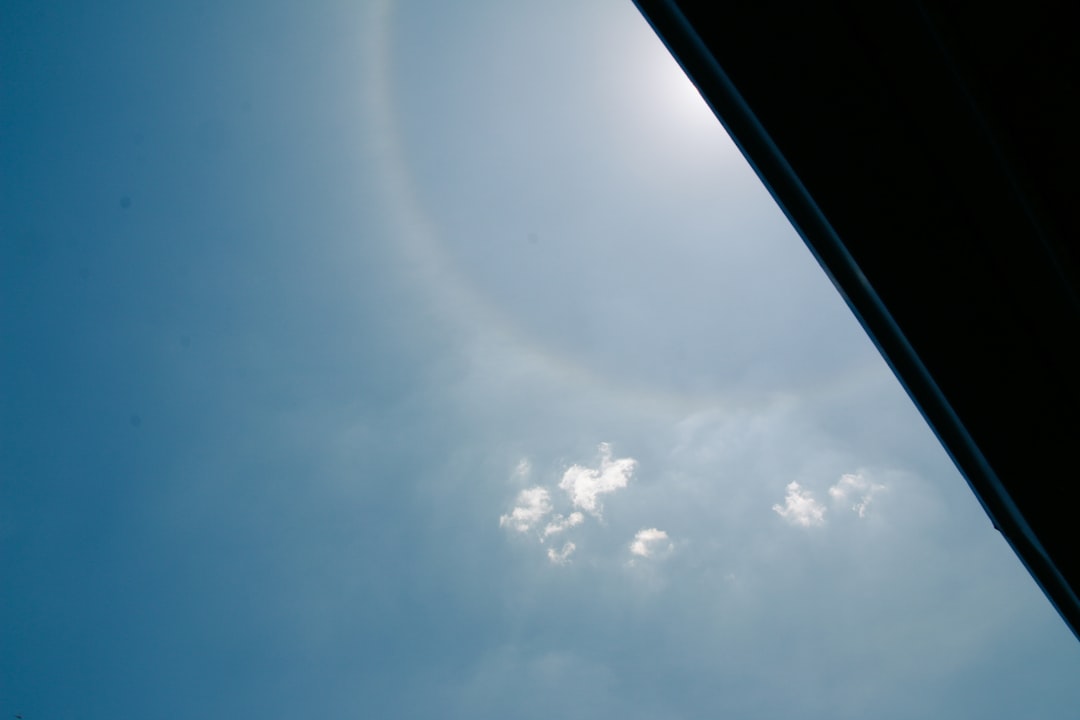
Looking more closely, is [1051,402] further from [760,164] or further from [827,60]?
[827,60]

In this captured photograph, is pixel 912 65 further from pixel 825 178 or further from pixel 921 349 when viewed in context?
pixel 921 349

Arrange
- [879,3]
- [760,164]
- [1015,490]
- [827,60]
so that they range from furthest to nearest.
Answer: [1015,490], [760,164], [827,60], [879,3]

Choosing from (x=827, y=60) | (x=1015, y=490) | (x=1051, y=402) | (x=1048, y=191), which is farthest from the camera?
(x=1015, y=490)

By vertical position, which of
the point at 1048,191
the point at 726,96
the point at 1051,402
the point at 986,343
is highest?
the point at 726,96

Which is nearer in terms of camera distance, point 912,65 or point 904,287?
Result: point 912,65

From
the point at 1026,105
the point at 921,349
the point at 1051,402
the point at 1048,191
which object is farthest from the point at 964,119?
the point at 1051,402

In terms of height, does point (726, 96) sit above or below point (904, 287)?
above
